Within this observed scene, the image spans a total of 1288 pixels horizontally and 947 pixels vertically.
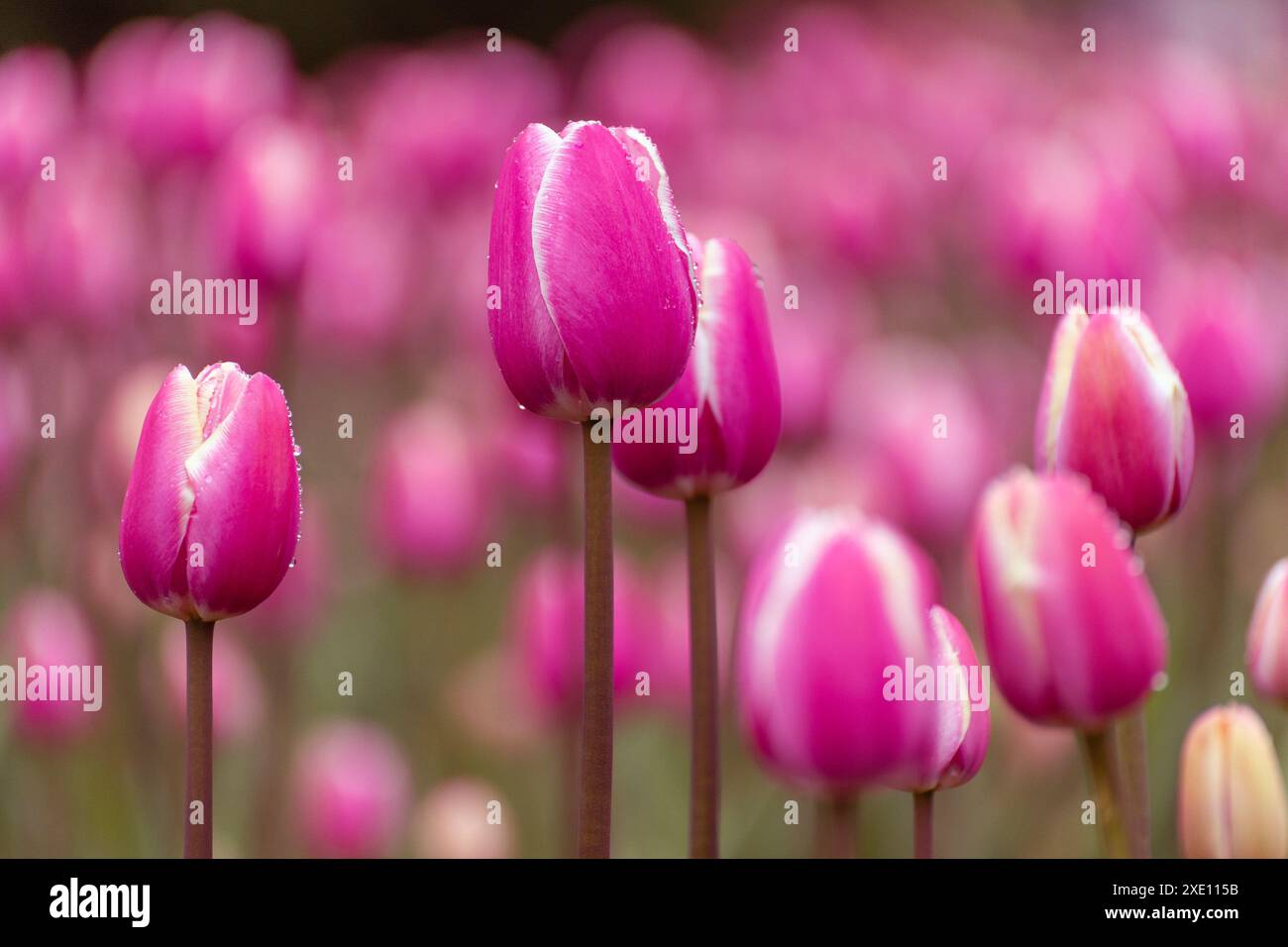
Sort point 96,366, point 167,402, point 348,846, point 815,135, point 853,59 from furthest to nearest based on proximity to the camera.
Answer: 1. point 853,59
2. point 815,135
3. point 96,366
4. point 348,846
5. point 167,402

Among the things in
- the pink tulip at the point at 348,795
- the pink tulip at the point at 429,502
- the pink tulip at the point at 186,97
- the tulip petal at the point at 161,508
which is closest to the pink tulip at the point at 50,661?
the pink tulip at the point at 348,795

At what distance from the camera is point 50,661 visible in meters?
1.49

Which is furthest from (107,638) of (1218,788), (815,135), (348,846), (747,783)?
(815,135)

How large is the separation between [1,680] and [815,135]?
6.51ft

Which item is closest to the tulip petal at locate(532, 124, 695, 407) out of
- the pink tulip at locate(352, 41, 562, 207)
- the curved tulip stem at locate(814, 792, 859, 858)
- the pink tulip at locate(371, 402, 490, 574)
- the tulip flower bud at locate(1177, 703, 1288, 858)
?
the curved tulip stem at locate(814, 792, 859, 858)

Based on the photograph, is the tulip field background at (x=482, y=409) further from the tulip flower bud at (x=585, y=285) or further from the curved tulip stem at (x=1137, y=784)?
the tulip flower bud at (x=585, y=285)

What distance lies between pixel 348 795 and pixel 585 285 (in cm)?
103

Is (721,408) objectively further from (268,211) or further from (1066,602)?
(268,211)

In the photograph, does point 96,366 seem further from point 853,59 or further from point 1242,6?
point 1242,6

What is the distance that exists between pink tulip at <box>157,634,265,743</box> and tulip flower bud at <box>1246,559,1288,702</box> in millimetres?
1146

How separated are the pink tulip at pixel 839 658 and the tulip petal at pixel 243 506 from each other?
244 millimetres

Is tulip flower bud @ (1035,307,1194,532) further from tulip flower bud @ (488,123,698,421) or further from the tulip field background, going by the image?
the tulip field background

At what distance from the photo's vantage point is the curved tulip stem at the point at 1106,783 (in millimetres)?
603

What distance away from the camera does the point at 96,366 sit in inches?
69.8
